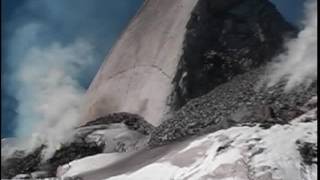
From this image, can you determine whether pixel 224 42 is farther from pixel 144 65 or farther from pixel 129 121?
pixel 129 121

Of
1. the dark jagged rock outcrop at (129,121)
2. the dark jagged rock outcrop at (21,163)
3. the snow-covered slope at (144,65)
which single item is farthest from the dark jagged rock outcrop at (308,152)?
the snow-covered slope at (144,65)

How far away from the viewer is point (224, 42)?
1991cm

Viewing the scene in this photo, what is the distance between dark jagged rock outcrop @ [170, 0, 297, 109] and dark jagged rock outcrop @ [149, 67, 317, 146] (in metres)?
0.89

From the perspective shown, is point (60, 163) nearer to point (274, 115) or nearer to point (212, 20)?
point (274, 115)

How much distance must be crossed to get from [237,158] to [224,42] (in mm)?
9034

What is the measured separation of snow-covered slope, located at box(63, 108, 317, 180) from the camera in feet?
35.4

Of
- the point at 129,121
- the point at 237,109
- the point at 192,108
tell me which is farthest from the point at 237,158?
the point at 129,121

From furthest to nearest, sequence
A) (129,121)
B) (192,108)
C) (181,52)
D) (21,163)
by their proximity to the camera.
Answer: (181,52)
(129,121)
(192,108)
(21,163)

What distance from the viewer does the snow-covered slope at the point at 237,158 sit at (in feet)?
35.4

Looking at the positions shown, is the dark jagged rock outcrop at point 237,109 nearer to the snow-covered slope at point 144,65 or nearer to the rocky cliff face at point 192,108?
the rocky cliff face at point 192,108

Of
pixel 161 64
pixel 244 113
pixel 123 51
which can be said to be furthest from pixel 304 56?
pixel 123 51

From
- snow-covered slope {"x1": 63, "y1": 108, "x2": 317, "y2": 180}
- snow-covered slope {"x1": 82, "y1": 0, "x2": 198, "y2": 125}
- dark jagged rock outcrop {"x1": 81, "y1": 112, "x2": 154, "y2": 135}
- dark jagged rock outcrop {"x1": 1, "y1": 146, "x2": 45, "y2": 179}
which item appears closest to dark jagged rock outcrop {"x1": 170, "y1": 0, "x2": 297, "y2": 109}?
snow-covered slope {"x1": 82, "y1": 0, "x2": 198, "y2": 125}

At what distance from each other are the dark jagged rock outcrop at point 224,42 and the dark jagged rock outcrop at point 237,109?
2.93 feet

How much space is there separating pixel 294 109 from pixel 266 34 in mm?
7242
